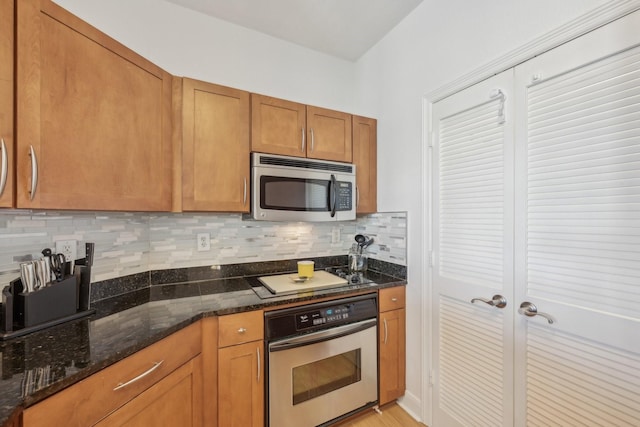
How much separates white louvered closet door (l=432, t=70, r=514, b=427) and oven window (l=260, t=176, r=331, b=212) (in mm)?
757

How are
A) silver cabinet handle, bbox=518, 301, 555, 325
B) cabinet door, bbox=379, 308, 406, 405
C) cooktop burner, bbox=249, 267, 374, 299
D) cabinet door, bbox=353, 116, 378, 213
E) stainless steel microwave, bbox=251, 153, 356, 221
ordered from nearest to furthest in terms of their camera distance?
silver cabinet handle, bbox=518, 301, 555, 325 → cooktop burner, bbox=249, 267, 374, 299 → stainless steel microwave, bbox=251, 153, 356, 221 → cabinet door, bbox=379, 308, 406, 405 → cabinet door, bbox=353, 116, 378, 213

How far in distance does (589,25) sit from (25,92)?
2.05m

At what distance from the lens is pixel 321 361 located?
1551 millimetres

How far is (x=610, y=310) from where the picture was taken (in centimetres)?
94

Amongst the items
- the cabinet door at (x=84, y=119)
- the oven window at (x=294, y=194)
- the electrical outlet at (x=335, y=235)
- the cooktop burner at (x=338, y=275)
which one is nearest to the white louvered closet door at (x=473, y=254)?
the cooktop burner at (x=338, y=275)

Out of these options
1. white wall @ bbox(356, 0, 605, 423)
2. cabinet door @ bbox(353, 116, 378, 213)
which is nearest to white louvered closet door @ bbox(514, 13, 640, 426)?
white wall @ bbox(356, 0, 605, 423)

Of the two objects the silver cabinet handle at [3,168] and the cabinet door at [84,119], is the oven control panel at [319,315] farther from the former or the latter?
the silver cabinet handle at [3,168]

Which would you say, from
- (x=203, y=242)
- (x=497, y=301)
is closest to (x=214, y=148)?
(x=203, y=242)

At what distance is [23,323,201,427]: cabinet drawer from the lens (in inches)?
28.8

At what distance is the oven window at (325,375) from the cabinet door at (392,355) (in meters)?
0.21

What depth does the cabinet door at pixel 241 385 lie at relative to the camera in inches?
51.3

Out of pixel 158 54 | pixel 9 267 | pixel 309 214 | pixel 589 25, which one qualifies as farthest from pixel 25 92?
pixel 589 25

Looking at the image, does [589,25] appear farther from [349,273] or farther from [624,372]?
[349,273]

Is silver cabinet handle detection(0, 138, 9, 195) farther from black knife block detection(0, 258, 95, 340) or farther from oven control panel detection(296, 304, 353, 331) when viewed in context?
oven control panel detection(296, 304, 353, 331)
